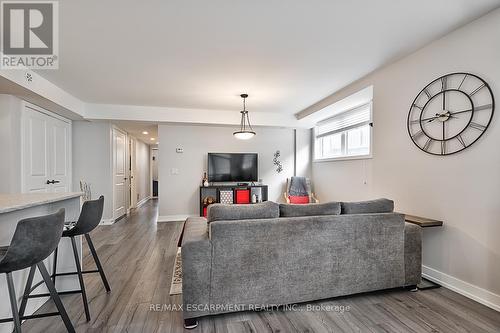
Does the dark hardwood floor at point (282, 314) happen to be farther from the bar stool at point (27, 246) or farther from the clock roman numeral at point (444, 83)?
the clock roman numeral at point (444, 83)

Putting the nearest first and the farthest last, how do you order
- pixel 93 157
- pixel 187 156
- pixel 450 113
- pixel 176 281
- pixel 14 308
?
pixel 14 308
pixel 450 113
pixel 176 281
pixel 93 157
pixel 187 156

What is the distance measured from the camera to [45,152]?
157 inches

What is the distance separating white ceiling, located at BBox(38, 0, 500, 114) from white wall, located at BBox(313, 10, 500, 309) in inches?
8.2

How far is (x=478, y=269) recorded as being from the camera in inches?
86.6

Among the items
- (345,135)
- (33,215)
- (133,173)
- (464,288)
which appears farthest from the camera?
(133,173)

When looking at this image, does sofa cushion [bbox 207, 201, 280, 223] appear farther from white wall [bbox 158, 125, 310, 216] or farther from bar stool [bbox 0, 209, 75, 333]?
white wall [bbox 158, 125, 310, 216]

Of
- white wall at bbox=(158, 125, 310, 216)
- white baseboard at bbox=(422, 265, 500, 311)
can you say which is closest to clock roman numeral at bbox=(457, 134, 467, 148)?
white baseboard at bbox=(422, 265, 500, 311)

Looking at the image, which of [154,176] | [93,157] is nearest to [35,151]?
[93,157]

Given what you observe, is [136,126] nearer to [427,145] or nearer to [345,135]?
[345,135]

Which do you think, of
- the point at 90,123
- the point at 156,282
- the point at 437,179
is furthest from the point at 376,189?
the point at 90,123

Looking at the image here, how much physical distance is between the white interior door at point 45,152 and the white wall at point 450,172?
15.7ft

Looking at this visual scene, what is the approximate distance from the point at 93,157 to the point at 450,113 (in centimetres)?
578

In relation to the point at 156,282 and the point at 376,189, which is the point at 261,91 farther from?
the point at 156,282

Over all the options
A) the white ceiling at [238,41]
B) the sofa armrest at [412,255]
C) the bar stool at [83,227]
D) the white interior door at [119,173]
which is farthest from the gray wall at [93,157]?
the sofa armrest at [412,255]
